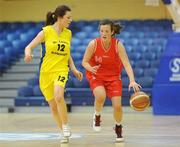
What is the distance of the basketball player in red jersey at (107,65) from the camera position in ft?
21.7

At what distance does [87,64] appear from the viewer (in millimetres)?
6695

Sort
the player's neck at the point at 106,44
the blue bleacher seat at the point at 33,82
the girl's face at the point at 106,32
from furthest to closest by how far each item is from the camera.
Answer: the blue bleacher seat at the point at 33,82 < the player's neck at the point at 106,44 < the girl's face at the point at 106,32

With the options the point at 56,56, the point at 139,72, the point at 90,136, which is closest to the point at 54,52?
the point at 56,56

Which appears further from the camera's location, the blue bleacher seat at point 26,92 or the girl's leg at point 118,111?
the blue bleacher seat at point 26,92

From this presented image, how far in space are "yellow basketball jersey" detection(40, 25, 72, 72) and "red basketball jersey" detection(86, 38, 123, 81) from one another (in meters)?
0.45

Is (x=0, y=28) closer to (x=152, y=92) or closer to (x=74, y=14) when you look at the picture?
(x=74, y=14)

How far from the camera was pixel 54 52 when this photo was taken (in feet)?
21.2

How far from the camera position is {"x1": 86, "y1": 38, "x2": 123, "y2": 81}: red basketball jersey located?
6.73 m

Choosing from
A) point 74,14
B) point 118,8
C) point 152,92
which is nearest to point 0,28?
point 74,14

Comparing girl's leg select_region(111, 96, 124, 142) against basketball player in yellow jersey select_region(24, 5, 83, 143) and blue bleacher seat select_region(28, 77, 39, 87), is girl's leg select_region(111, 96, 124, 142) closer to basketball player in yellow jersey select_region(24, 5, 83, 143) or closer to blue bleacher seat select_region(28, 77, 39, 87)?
basketball player in yellow jersey select_region(24, 5, 83, 143)

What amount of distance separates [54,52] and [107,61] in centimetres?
73

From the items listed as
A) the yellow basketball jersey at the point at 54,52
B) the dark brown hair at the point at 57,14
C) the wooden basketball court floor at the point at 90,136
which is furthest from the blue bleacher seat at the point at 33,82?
the yellow basketball jersey at the point at 54,52

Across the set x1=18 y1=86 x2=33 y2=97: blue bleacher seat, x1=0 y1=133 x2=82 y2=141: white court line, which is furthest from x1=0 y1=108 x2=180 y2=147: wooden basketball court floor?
x1=18 y1=86 x2=33 y2=97: blue bleacher seat

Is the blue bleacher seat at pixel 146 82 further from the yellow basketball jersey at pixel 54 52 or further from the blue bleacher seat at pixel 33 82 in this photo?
the yellow basketball jersey at pixel 54 52
